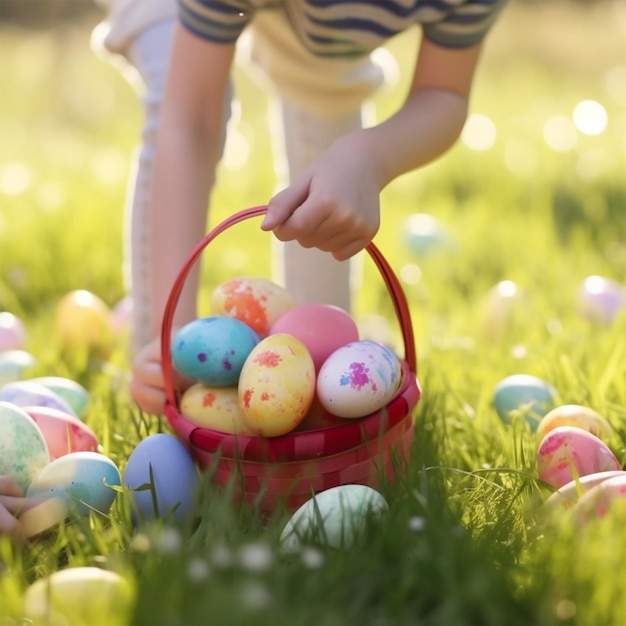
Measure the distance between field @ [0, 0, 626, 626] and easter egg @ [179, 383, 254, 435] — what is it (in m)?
0.12

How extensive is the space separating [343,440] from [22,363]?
73 centimetres

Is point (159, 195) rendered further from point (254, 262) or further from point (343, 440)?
point (254, 262)

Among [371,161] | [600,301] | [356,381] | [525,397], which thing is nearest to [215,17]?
[371,161]

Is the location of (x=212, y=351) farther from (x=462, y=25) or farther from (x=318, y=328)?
(x=462, y=25)

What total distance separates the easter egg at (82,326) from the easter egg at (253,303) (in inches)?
23.4

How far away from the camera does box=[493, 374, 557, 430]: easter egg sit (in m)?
1.59

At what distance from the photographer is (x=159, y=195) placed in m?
1.61

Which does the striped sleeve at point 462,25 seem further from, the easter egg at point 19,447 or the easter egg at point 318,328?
the easter egg at point 19,447

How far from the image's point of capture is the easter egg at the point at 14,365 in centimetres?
175

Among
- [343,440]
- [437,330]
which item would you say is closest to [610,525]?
[343,440]

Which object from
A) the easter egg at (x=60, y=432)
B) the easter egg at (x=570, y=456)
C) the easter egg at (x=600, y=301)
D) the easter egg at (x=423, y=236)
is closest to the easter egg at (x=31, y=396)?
the easter egg at (x=60, y=432)

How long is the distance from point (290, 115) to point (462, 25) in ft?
1.97

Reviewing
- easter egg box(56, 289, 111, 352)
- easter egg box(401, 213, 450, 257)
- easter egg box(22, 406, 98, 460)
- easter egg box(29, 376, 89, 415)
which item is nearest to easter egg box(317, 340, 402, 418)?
easter egg box(22, 406, 98, 460)

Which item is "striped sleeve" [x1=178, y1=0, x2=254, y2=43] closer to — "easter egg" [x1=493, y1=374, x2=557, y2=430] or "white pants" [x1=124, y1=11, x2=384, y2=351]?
"white pants" [x1=124, y1=11, x2=384, y2=351]
